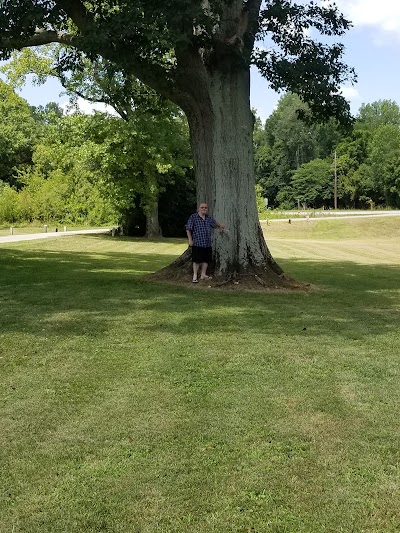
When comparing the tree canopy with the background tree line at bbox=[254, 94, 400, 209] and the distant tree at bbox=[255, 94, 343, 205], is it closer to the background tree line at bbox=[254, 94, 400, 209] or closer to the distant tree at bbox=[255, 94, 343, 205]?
the background tree line at bbox=[254, 94, 400, 209]

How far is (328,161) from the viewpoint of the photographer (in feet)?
302

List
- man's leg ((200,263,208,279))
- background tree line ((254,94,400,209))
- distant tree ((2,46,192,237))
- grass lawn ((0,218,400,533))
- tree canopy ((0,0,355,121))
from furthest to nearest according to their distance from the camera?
background tree line ((254,94,400,209)), distant tree ((2,46,192,237)), man's leg ((200,263,208,279)), tree canopy ((0,0,355,121)), grass lawn ((0,218,400,533))

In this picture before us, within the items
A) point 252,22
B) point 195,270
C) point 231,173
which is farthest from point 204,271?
point 252,22

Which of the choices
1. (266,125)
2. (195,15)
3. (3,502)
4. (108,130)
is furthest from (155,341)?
(266,125)

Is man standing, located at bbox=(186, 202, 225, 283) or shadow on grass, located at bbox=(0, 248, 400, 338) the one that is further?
man standing, located at bbox=(186, 202, 225, 283)

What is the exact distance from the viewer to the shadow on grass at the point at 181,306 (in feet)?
26.2

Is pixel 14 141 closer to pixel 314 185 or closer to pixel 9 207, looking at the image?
pixel 9 207

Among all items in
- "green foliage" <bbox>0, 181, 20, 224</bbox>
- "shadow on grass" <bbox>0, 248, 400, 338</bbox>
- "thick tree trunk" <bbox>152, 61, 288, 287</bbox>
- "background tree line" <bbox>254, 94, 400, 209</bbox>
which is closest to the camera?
"shadow on grass" <bbox>0, 248, 400, 338</bbox>

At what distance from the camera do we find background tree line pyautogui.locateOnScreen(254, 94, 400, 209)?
79375mm

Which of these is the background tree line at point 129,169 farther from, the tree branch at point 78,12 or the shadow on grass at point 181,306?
the shadow on grass at point 181,306

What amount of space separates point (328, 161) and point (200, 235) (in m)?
83.2

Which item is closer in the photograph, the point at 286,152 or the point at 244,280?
the point at 244,280

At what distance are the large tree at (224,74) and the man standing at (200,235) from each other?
0.36 m

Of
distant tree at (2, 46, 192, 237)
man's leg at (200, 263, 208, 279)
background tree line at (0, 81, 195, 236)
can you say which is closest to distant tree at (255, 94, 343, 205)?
background tree line at (0, 81, 195, 236)
